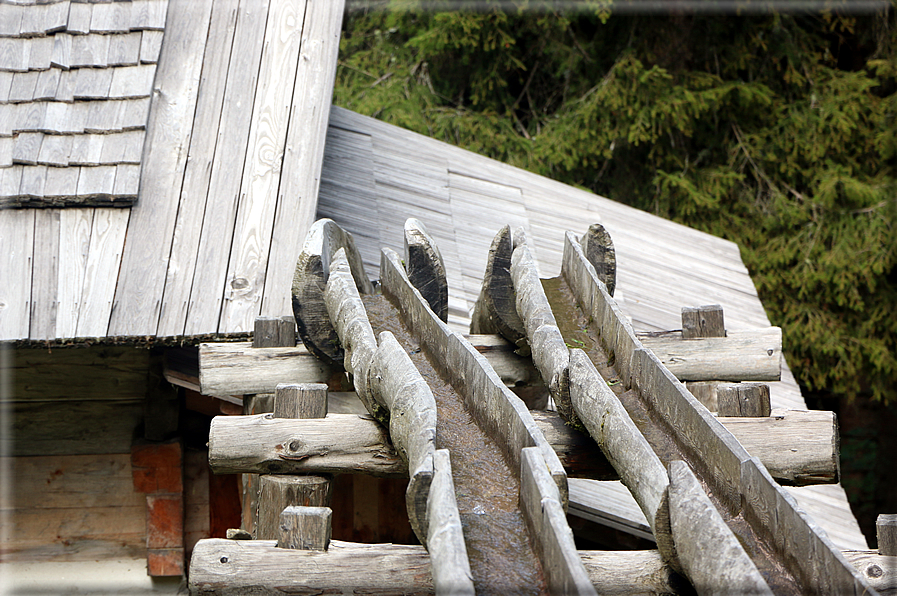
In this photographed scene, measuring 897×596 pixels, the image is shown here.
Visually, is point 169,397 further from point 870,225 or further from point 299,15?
point 870,225

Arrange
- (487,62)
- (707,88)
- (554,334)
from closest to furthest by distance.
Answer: (554,334) < (707,88) < (487,62)

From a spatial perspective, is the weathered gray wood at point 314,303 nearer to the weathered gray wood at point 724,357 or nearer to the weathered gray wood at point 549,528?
the weathered gray wood at point 724,357

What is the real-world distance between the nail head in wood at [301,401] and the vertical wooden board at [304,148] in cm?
79

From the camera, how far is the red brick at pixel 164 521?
3861mm

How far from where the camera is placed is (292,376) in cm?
275

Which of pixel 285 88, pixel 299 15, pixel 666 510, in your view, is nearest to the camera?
pixel 666 510

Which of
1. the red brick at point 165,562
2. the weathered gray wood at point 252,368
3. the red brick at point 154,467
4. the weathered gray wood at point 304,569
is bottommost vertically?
the red brick at point 165,562

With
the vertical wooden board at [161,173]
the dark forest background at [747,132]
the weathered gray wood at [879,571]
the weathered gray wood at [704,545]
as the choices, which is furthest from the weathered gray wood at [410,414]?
the dark forest background at [747,132]

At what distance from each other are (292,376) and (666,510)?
158cm

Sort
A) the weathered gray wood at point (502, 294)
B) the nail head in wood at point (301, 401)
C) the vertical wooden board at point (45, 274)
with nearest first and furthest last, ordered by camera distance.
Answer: the nail head in wood at point (301, 401), the weathered gray wood at point (502, 294), the vertical wooden board at point (45, 274)

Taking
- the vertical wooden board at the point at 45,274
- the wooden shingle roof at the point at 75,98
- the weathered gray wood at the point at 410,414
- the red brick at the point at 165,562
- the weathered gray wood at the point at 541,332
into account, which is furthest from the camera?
the red brick at the point at 165,562

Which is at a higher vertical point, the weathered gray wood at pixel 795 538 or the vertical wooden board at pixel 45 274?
the vertical wooden board at pixel 45 274

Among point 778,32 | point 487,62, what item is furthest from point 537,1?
point 778,32

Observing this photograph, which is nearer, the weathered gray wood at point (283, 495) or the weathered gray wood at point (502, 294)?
the weathered gray wood at point (283, 495)
